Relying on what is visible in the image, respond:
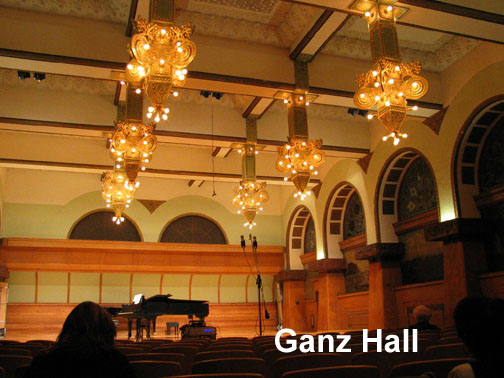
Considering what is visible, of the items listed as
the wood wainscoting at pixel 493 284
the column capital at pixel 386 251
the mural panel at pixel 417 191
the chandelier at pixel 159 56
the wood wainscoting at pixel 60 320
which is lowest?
the wood wainscoting at pixel 60 320

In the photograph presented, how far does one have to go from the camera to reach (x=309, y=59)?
10.1 m

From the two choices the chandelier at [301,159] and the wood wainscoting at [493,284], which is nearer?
the wood wainscoting at [493,284]

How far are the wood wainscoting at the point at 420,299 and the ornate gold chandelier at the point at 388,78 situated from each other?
4.57 metres

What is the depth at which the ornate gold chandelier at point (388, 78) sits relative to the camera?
286 inches

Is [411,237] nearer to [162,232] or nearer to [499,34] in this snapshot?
[499,34]

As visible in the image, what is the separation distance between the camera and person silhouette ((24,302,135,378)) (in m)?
2.15

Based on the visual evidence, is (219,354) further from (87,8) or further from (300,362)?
(87,8)

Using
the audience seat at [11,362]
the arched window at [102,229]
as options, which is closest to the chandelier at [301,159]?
the audience seat at [11,362]

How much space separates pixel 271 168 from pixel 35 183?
8.26 m

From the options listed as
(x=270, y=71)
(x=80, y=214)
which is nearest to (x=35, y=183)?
(x=80, y=214)

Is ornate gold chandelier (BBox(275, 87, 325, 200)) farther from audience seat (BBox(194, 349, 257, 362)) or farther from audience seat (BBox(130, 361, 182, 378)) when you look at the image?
audience seat (BBox(130, 361, 182, 378))

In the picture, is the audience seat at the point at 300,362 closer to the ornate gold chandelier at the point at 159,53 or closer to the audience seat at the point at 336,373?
the audience seat at the point at 336,373

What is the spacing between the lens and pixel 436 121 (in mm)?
10680

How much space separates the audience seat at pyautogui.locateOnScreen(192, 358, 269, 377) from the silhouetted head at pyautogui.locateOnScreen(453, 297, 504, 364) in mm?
1235
